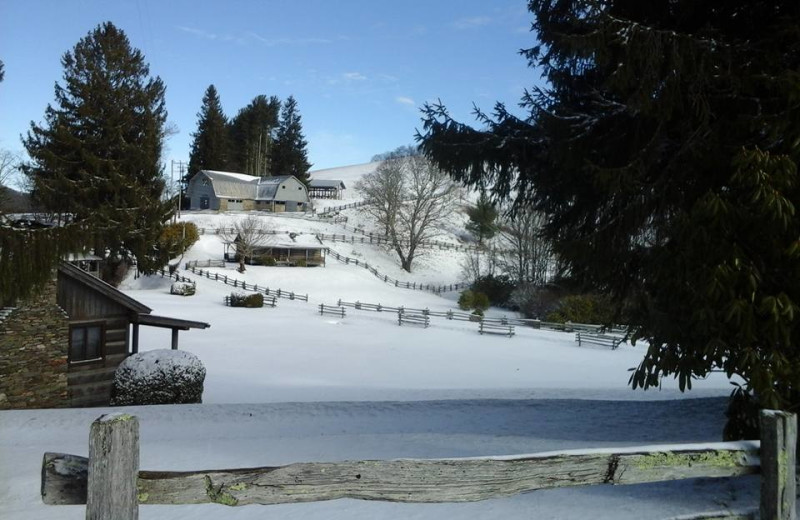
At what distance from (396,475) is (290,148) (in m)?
91.8

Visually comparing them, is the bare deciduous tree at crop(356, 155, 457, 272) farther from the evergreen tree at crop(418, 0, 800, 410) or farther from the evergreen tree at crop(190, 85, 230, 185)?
the evergreen tree at crop(418, 0, 800, 410)

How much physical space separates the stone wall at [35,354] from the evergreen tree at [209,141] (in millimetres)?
70590

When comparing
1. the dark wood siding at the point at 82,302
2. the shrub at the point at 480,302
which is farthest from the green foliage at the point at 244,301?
the dark wood siding at the point at 82,302

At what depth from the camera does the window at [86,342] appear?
14594mm

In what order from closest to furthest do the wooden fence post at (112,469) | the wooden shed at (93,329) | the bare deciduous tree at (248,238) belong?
1. the wooden fence post at (112,469)
2. the wooden shed at (93,329)
3. the bare deciduous tree at (248,238)

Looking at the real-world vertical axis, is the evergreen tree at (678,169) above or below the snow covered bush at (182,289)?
above

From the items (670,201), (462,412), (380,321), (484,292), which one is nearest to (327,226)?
(484,292)

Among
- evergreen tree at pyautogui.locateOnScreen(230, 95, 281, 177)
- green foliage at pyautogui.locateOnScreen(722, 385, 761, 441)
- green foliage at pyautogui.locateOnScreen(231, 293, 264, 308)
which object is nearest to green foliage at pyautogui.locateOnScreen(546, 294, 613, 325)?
green foliage at pyautogui.locateOnScreen(231, 293, 264, 308)

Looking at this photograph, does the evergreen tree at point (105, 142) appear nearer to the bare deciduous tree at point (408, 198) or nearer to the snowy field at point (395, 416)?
the snowy field at point (395, 416)

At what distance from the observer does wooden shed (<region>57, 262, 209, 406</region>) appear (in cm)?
1430

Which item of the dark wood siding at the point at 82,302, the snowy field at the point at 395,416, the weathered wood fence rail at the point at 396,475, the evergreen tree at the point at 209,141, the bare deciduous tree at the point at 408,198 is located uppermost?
the evergreen tree at the point at 209,141

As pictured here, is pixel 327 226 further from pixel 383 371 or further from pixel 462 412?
pixel 462 412

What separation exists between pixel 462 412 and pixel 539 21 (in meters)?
8.12

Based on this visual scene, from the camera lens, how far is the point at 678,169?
7.34 metres
